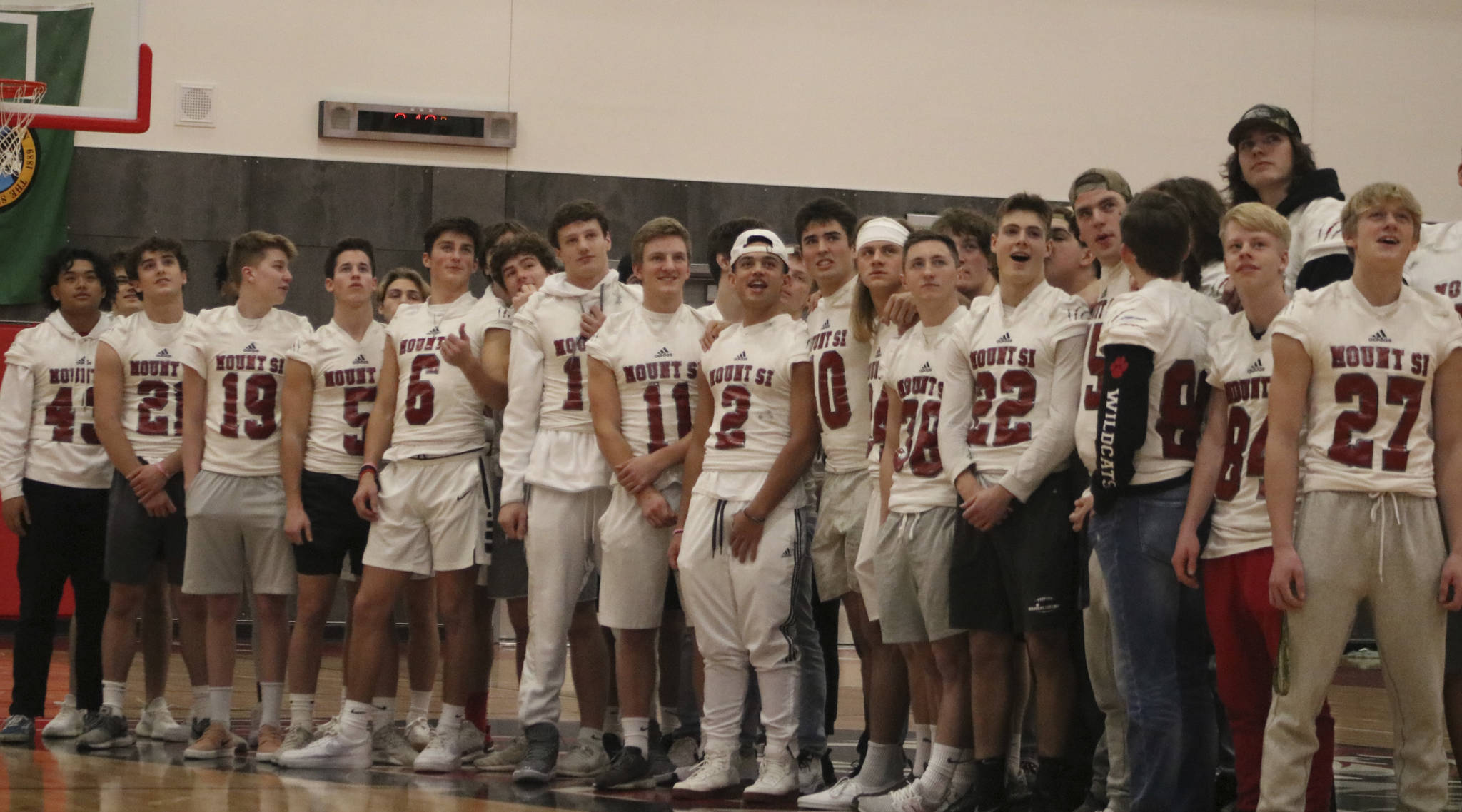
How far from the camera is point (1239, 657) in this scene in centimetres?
390

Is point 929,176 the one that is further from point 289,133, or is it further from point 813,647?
point 813,647

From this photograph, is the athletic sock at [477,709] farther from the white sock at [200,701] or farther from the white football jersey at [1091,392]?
the white football jersey at [1091,392]

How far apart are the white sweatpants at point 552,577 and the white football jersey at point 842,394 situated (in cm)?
88

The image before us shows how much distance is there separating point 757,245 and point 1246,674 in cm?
214

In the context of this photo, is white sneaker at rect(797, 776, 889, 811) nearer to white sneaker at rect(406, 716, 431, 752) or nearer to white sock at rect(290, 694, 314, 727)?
white sneaker at rect(406, 716, 431, 752)

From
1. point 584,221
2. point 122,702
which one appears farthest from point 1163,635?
point 122,702

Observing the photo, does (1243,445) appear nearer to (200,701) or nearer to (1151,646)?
(1151,646)

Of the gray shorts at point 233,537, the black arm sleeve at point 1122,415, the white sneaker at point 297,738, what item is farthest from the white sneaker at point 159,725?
the black arm sleeve at point 1122,415

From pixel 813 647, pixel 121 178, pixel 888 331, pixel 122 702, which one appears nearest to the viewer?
pixel 888 331

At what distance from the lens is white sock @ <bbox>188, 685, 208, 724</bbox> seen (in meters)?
6.11

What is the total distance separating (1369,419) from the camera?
3.65 m

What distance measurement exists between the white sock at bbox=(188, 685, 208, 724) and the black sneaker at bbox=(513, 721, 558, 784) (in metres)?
1.60

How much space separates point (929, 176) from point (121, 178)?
5787 millimetres

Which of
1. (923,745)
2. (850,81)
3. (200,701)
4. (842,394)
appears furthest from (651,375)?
(850,81)
